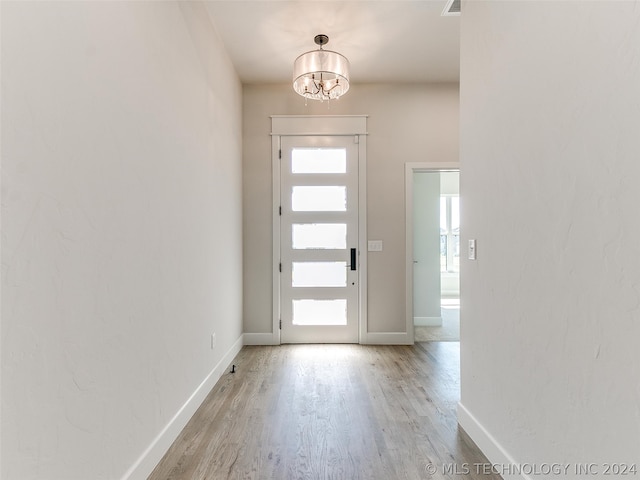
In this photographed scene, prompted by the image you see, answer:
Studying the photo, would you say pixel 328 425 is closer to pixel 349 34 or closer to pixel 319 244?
pixel 319 244

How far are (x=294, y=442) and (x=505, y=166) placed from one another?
1.89 m

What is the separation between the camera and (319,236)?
3.95 m

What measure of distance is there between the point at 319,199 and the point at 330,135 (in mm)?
755

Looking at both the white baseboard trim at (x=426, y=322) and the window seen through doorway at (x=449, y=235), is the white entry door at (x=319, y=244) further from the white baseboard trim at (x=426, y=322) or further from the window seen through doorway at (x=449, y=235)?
the window seen through doorway at (x=449, y=235)

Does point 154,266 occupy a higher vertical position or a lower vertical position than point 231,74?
lower

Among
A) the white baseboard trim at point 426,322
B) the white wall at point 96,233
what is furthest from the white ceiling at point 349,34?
the white baseboard trim at point 426,322

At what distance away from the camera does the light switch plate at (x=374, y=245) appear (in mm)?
3934

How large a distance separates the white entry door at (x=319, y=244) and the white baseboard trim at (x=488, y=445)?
1.91 meters

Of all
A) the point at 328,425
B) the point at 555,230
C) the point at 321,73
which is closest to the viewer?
the point at 555,230

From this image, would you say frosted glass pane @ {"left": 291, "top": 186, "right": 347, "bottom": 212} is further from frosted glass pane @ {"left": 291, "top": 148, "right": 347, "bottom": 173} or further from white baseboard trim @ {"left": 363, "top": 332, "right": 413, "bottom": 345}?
white baseboard trim @ {"left": 363, "top": 332, "right": 413, "bottom": 345}

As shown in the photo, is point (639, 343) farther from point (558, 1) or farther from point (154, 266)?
point (154, 266)

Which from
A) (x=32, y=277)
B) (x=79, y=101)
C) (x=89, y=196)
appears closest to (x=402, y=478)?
(x=32, y=277)

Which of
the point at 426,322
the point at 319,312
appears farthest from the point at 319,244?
the point at 426,322

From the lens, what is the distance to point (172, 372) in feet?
6.51
